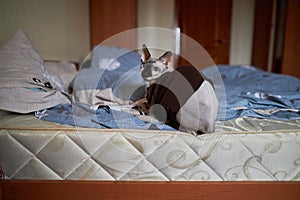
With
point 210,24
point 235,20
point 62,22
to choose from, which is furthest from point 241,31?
point 62,22

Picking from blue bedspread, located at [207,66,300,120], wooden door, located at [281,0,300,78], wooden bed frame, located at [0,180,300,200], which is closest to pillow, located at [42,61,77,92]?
wooden bed frame, located at [0,180,300,200]

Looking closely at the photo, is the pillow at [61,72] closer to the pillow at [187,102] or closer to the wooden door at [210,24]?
the pillow at [187,102]

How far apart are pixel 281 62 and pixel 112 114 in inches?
111

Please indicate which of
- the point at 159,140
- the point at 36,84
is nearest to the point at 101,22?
the point at 36,84

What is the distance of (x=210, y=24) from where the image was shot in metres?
3.84

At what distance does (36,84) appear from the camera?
3.48 ft

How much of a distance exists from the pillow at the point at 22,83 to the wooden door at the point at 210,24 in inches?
110

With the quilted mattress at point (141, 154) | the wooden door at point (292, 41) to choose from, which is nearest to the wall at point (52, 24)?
the quilted mattress at point (141, 154)

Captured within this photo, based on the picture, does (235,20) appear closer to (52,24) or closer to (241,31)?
(241,31)

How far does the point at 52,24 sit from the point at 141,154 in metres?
1.40

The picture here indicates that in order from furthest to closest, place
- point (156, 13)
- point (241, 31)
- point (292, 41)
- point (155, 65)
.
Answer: point (241, 31) → point (156, 13) → point (292, 41) → point (155, 65)

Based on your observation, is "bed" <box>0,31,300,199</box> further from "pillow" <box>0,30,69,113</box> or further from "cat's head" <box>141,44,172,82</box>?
"cat's head" <box>141,44,172,82</box>

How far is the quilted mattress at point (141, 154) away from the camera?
0.88 metres

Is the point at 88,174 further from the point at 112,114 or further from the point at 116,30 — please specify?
the point at 116,30
